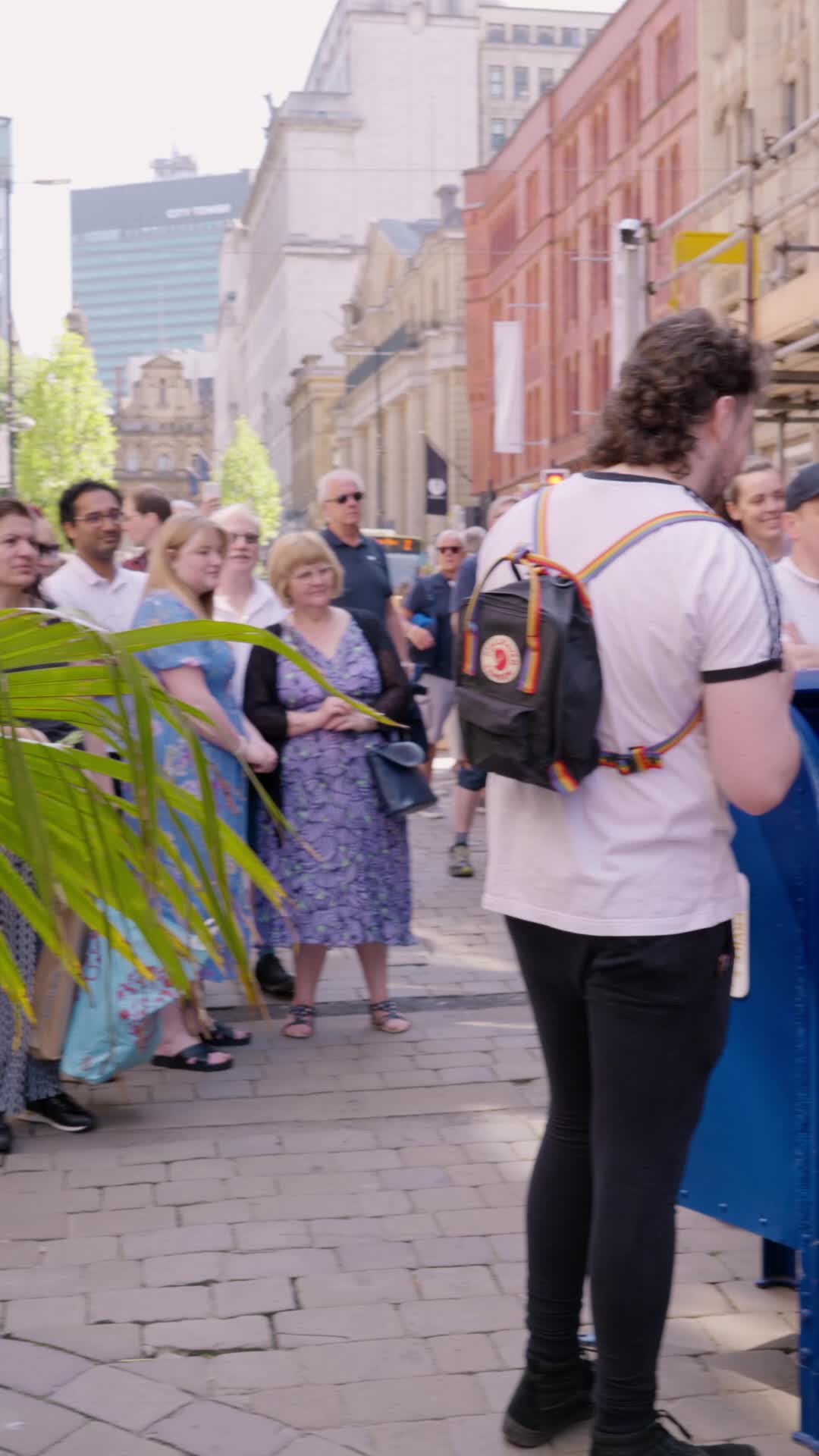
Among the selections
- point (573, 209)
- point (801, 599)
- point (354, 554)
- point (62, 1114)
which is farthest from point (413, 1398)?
point (573, 209)

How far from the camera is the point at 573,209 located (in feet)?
158

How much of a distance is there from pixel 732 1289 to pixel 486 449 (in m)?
56.0

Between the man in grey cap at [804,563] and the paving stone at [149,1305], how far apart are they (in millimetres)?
2071

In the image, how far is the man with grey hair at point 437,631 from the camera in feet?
37.6

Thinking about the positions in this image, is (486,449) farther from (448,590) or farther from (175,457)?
(175,457)

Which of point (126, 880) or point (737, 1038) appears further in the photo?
point (737, 1038)

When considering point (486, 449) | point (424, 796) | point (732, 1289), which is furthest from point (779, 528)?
point (486, 449)

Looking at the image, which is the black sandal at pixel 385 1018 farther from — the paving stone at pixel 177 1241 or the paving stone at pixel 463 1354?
the paving stone at pixel 463 1354

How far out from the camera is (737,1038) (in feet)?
10.4

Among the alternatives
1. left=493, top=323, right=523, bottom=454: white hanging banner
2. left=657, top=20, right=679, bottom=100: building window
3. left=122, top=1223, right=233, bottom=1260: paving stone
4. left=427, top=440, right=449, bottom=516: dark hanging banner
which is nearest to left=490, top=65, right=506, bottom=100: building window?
left=427, top=440, right=449, bottom=516: dark hanging banner

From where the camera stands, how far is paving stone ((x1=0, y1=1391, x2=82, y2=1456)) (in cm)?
306

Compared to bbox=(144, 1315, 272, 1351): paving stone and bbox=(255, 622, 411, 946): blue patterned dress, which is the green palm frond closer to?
bbox=(144, 1315, 272, 1351): paving stone

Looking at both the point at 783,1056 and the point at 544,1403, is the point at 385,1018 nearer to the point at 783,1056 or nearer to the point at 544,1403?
the point at 544,1403

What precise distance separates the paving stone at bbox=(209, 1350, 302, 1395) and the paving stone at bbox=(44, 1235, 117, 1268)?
635mm
